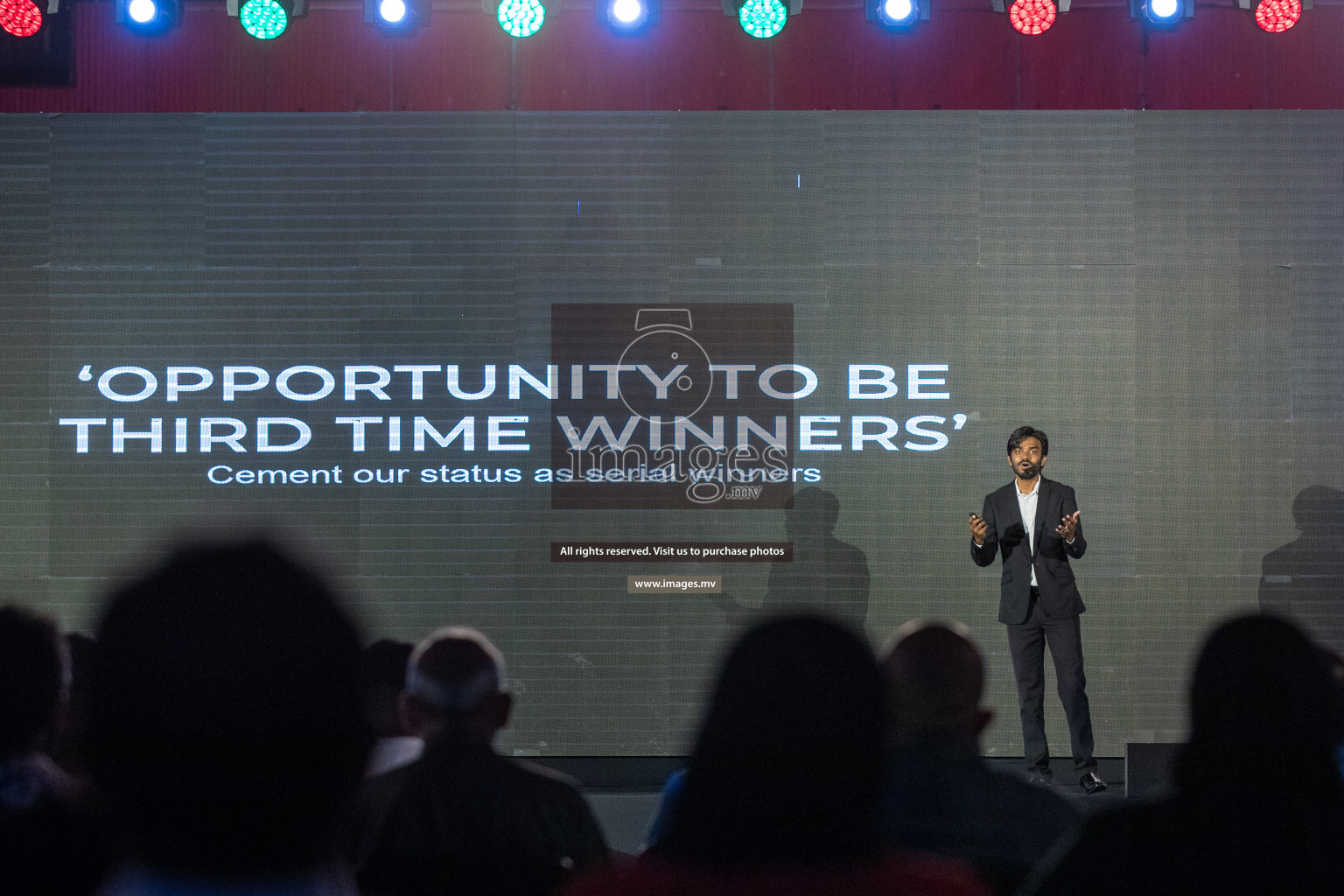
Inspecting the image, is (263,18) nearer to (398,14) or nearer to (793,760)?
(398,14)

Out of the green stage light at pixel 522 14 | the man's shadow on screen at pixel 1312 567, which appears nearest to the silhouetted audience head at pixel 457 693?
the green stage light at pixel 522 14

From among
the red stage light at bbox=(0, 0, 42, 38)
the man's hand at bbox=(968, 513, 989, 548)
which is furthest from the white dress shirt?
the red stage light at bbox=(0, 0, 42, 38)

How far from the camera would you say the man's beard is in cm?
569

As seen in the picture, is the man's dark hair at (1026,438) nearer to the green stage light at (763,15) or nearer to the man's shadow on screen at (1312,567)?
the man's shadow on screen at (1312,567)

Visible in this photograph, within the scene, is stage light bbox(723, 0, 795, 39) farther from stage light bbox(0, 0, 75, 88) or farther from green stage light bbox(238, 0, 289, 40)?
stage light bbox(0, 0, 75, 88)

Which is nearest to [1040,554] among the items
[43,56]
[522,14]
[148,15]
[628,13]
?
[628,13]

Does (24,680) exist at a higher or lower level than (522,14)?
lower

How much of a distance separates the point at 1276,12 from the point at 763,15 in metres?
2.46

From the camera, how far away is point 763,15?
579 cm

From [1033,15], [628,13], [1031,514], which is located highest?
[628,13]

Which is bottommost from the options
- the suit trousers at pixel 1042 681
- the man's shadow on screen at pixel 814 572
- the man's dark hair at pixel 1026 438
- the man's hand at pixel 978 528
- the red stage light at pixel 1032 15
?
the suit trousers at pixel 1042 681

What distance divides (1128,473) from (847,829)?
5427mm

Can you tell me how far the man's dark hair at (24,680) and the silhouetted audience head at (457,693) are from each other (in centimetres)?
56

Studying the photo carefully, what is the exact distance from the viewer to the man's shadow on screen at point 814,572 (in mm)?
6191
